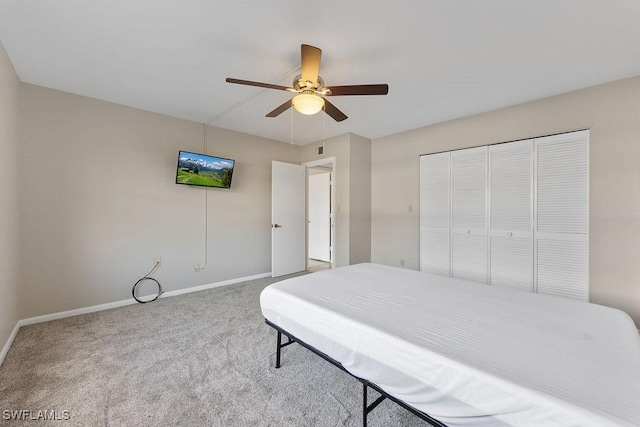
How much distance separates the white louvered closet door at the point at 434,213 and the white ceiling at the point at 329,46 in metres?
0.95

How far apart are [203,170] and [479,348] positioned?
3625 millimetres

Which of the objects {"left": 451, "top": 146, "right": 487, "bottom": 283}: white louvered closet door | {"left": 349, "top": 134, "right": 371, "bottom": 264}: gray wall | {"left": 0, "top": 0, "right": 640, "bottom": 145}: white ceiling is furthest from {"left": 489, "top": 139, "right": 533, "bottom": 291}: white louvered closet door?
{"left": 349, "top": 134, "right": 371, "bottom": 264}: gray wall

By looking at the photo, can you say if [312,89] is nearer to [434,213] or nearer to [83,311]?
[434,213]

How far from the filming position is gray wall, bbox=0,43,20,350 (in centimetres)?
202

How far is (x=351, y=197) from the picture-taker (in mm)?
4195

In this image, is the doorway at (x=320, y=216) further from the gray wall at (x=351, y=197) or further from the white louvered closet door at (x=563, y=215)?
the white louvered closet door at (x=563, y=215)

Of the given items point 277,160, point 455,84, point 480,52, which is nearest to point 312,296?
point 480,52

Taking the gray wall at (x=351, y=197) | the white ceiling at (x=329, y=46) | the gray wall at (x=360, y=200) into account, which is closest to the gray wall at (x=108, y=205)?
the white ceiling at (x=329, y=46)

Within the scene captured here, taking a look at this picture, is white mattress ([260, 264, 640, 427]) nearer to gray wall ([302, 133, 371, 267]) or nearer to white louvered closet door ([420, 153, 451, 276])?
white louvered closet door ([420, 153, 451, 276])

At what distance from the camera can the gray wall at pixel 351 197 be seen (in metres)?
4.19

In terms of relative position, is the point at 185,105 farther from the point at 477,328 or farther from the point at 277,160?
the point at 477,328

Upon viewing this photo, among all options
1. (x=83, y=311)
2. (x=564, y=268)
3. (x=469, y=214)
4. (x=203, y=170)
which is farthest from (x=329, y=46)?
(x=83, y=311)

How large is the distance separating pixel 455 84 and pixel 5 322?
4.62 meters

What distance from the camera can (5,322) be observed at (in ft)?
6.86
